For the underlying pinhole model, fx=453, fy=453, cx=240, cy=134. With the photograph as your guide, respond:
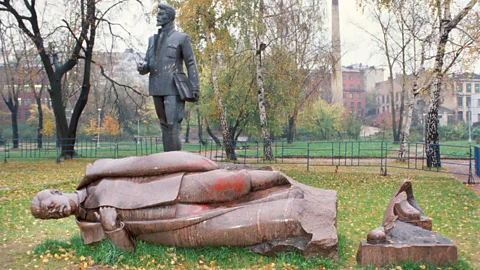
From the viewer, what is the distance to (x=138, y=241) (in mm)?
5754

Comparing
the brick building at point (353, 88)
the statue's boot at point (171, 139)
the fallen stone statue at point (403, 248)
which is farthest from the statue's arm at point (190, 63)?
the brick building at point (353, 88)

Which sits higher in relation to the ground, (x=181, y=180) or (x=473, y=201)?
(x=181, y=180)

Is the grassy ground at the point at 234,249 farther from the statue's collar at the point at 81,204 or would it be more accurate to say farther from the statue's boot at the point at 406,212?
the statue's boot at the point at 406,212

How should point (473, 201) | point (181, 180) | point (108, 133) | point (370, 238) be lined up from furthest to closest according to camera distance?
point (108, 133)
point (473, 201)
point (181, 180)
point (370, 238)

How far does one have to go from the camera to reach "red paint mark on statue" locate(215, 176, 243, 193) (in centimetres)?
564

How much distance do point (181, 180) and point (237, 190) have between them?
2.34 ft

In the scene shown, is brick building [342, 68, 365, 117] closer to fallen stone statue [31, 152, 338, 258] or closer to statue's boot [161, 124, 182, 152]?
statue's boot [161, 124, 182, 152]

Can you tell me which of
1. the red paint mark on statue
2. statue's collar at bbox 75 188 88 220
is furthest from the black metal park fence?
statue's collar at bbox 75 188 88 220

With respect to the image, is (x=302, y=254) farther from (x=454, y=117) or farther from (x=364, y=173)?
(x=454, y=117)

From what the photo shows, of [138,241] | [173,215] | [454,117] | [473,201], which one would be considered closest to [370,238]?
[173,215]

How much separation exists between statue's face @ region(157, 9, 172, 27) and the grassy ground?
12.4 ft

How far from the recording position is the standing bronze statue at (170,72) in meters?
7.94

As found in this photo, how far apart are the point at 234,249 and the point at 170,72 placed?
363 centimetres

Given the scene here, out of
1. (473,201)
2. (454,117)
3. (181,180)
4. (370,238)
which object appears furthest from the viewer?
(454,117)
